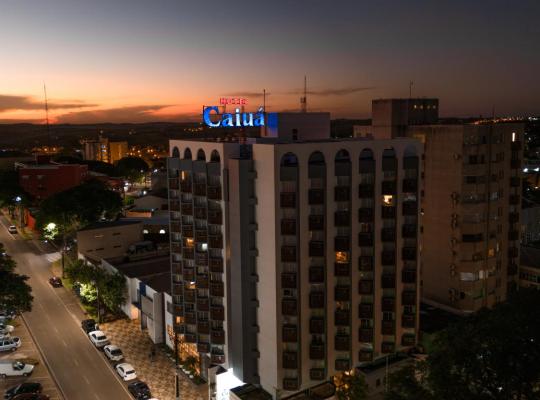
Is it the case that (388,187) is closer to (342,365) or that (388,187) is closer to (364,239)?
(364,239)

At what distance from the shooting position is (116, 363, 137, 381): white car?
54688mm

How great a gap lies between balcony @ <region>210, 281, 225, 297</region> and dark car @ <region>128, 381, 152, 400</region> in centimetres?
1230

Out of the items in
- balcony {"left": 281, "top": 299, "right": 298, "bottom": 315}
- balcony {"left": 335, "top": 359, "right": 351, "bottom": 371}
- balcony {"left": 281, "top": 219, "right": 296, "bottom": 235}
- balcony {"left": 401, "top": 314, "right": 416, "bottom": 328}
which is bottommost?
balcony {"left": 335, "top": 359, "right": 351, "bottom": 371}

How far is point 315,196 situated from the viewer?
4559 centimetres

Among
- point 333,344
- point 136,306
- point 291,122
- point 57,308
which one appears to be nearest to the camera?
point 333,344

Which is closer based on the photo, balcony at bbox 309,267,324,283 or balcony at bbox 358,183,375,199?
balcony at bbox 309,267,324,283

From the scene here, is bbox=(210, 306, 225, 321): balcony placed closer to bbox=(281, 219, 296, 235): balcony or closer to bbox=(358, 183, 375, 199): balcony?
bbox=(281, 219, 296, 235): balcony

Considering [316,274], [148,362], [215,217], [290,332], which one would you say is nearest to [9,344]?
[148,362]

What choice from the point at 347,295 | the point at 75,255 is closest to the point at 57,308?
the point at 75,255

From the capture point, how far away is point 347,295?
4719cm

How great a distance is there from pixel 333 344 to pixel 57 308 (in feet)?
153

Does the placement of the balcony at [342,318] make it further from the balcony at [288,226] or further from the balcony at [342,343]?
the balcony at [288,226]

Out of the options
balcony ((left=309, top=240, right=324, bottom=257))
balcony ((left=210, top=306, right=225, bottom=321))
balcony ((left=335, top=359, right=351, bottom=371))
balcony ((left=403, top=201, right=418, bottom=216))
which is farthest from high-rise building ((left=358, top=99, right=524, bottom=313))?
balcony ((left=210, top=306, right=225, bottom=321))

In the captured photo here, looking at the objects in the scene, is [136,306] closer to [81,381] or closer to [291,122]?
[81,381]
